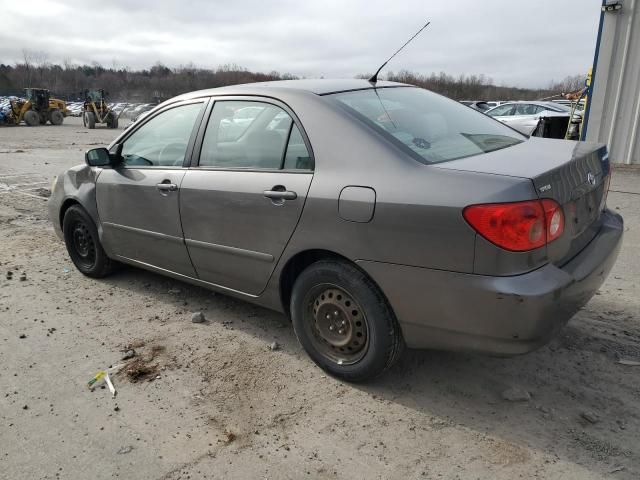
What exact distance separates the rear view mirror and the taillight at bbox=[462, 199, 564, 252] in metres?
3.00

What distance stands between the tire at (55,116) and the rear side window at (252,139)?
113ft

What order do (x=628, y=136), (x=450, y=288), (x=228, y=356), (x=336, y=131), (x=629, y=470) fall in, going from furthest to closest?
(x=628, y=136) < (x=228, y=356) < (x=336, y=131) < (x=450, y=288) < (x=629, y=470)

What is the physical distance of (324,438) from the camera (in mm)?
2488

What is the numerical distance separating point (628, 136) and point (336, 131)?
9649 millimetres

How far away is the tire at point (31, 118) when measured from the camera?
31344 mm

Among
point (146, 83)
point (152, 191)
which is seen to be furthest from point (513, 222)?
point (146, 83)

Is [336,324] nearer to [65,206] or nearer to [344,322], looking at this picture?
[344,322]

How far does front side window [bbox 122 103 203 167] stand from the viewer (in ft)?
12.0

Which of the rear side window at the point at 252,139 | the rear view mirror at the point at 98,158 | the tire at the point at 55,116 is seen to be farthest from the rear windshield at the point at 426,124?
the tire at the point at 55,116

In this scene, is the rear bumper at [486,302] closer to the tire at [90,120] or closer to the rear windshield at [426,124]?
the rear windshield at [426,124]

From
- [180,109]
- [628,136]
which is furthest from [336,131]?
[628,136]

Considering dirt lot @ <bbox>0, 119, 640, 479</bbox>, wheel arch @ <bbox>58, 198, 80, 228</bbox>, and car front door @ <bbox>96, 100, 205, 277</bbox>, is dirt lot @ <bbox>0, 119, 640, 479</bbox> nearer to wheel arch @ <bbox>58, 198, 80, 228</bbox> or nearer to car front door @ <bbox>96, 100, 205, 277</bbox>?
car front door @ <bbox>96, 100, 205, 277</bbox>

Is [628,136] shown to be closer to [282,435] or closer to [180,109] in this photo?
[180,109]

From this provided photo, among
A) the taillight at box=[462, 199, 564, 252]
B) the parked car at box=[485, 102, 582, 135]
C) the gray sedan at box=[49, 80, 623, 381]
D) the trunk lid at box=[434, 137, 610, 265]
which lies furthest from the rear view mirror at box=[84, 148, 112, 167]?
the parked car at box=[485, 102, 582, 135]
